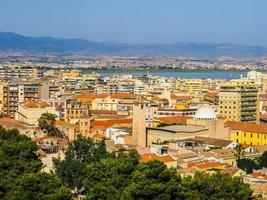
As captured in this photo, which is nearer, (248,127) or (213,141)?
(213,141)

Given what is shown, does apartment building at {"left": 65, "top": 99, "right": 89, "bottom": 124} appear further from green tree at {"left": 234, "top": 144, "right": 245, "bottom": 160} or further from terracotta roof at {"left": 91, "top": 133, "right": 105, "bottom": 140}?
green tree at {"left": 234, "top": 144, "right": 245, "bottom": 160}

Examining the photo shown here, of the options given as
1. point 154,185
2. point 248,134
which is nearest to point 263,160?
point 248,134

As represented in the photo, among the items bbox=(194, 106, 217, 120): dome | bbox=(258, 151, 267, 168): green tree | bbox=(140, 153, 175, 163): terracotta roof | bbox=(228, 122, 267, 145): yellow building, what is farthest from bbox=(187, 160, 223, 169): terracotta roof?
bbox=(228, 122, 267, 145): yellow building

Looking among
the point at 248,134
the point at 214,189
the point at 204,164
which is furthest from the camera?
the point at 248,134

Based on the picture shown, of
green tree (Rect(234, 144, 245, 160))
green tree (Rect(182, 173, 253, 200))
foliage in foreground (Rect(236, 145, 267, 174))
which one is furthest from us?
green tree (Rect(234, 144, 245, 160))

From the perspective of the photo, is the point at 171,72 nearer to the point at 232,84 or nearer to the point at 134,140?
the point at 232,84

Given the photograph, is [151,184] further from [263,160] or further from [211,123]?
[211,123]

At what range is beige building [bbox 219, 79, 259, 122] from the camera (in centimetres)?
5094

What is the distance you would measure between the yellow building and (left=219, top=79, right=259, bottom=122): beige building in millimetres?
6261

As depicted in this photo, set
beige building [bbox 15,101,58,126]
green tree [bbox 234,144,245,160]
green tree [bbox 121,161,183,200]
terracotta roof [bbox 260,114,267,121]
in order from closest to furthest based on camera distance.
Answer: green tree [bbox 121,161,183,200], green tree [bbox 234,144,245,160], beige building [bbox 15,101,58,126], terracotta roof [bbox 260,114,267,121]

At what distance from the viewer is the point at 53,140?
120 ft

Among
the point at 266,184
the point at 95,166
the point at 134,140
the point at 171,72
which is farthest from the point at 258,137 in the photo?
the point at 171,72

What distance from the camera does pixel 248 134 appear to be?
145 ft

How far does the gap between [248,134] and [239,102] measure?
7193 millimetres
